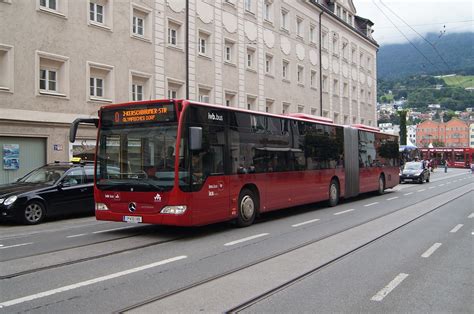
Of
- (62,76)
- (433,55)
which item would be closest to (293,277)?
(62,76)

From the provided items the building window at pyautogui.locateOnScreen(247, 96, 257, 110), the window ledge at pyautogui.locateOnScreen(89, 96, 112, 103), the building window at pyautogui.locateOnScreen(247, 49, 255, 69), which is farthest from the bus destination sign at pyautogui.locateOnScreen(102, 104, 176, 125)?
the building window at pyautogui.locateOnScreen(247, 49, 255, 69)

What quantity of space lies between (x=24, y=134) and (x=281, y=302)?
52.0ft

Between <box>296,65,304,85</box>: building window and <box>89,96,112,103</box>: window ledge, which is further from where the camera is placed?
<box>296,65,304,85</box>: building window

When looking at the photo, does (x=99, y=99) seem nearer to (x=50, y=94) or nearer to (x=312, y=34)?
(x=50, y=94)

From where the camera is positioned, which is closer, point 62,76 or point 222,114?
point 222,114

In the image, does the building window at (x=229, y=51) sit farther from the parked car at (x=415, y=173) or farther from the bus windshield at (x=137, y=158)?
the bus windshield at (x=137, y=158)

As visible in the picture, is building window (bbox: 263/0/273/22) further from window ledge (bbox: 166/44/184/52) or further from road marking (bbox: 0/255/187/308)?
road marking (bbox: 0/255/187/308)

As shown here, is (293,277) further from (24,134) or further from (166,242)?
(24,134)

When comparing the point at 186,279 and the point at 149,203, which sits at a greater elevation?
the point at 149,203

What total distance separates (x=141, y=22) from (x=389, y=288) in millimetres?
20832

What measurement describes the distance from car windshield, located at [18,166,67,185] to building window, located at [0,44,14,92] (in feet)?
16.7

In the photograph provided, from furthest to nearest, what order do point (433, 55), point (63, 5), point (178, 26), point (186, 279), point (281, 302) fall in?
point (433, 55) < point (178, 26) < point (63, 5) < point (186, 279) < point (281, 302)

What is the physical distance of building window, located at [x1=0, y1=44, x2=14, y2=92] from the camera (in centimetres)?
1792

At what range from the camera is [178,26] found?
2584cm
